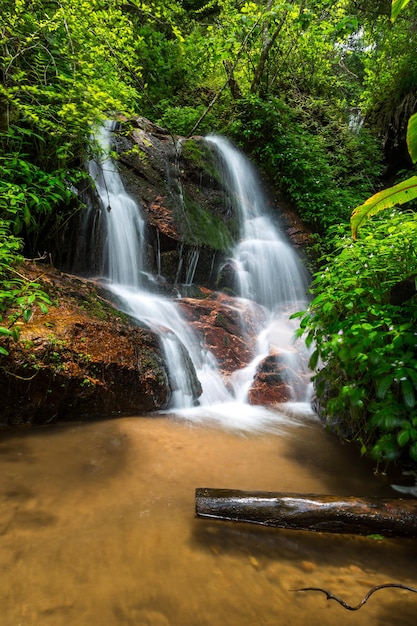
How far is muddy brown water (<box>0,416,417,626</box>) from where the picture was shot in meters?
1.44

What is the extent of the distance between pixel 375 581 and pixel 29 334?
3.09 m

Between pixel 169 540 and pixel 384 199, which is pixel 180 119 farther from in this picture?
pixel 169 540

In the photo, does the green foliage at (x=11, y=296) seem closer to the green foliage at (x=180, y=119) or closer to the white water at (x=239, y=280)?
the white water at (x=239, y=280)

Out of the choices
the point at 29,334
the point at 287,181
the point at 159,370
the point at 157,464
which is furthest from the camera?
the point at 287,181

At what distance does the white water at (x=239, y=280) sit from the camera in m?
4.48

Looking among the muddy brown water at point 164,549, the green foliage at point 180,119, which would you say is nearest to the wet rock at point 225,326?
the muddy brown water at point 164,549

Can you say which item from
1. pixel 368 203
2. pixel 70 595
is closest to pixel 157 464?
pixel 70 595

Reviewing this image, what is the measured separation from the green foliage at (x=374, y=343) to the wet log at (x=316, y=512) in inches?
22.0

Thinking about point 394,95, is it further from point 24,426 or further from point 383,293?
point 24,426

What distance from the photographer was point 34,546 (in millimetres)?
1717

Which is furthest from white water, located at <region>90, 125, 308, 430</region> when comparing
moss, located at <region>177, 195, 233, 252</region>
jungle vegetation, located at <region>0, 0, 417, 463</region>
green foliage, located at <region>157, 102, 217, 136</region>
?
green foliage, located at <region>157, 102, 217, 136</region>

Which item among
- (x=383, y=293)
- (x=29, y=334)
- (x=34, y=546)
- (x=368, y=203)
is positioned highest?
(x=368, y=203)

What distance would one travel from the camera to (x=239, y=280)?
771 cm

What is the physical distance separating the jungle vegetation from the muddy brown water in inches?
35.2
